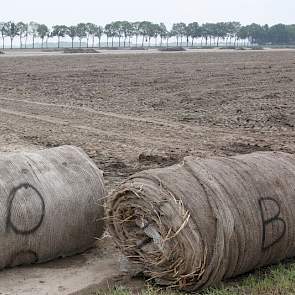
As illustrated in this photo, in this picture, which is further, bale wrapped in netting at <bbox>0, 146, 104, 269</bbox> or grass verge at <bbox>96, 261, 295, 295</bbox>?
bale wrapped in netting at <bbox>0, 146, 104, 269</bbox>

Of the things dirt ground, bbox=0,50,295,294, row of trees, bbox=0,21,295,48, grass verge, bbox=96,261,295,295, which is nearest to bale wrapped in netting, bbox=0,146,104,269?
grass verge, bbox=96,261,295,295

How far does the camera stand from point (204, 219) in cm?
534

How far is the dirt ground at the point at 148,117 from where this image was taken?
11586 mm

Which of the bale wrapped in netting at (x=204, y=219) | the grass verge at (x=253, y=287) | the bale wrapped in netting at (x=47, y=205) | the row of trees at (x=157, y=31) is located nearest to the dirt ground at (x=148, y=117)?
the bale wrapped in netting at (x=47, y=205)

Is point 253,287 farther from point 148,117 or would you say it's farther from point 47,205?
point 148,117

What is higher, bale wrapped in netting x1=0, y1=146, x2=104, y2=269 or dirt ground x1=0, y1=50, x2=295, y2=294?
bale wrapped in netting x1=0, y1=146, x2=104, y2=269

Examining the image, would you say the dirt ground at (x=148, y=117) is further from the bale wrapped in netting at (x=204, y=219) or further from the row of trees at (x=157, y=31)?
the row of trees at (x=157, y=31)

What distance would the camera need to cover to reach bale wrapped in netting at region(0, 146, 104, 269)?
593 cm

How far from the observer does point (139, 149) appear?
11.7 m

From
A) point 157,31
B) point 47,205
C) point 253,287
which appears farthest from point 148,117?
point 157,31

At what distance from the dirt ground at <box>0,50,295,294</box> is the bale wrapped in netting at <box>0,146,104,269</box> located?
252cm

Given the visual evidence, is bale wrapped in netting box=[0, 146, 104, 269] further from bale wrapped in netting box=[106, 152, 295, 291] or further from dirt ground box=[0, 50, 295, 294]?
dirt ground box=[0, 50, 295, 294]

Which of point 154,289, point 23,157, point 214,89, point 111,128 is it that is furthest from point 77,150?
point 214,89

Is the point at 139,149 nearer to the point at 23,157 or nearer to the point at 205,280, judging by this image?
the point at 23,157
